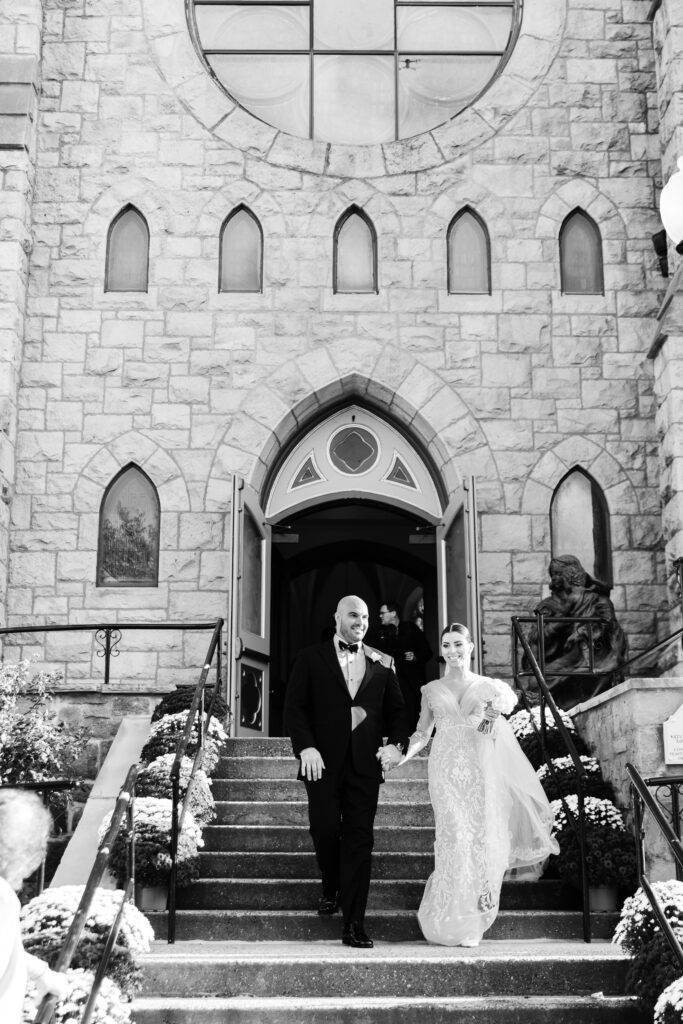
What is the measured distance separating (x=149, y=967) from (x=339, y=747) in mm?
1404

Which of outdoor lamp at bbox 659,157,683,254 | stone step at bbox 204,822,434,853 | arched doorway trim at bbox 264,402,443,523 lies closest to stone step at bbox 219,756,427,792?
stone step at bbox 204,822,434,853

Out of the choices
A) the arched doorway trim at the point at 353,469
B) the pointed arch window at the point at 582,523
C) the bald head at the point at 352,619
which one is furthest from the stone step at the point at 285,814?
the arched doorway trim at the point at 353,469

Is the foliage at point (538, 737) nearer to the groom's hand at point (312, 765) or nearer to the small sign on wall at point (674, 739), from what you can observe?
the small sign on wall at point (674, 739)

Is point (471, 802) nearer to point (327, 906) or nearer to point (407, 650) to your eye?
point (327, 906)

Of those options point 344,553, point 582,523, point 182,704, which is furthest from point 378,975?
point 344,553

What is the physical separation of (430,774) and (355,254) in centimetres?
689

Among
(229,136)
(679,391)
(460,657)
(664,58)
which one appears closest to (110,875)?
(460,657)

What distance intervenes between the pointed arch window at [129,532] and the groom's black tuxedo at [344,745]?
523 centimetres

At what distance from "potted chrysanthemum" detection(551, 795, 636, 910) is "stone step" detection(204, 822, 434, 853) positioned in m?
0.85

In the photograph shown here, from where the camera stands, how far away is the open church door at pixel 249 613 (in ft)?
35.7

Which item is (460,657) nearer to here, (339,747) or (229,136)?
(339,747)

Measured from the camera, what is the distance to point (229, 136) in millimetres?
12805

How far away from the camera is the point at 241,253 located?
12.7 m

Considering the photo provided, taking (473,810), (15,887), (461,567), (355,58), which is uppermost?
(355,58)
